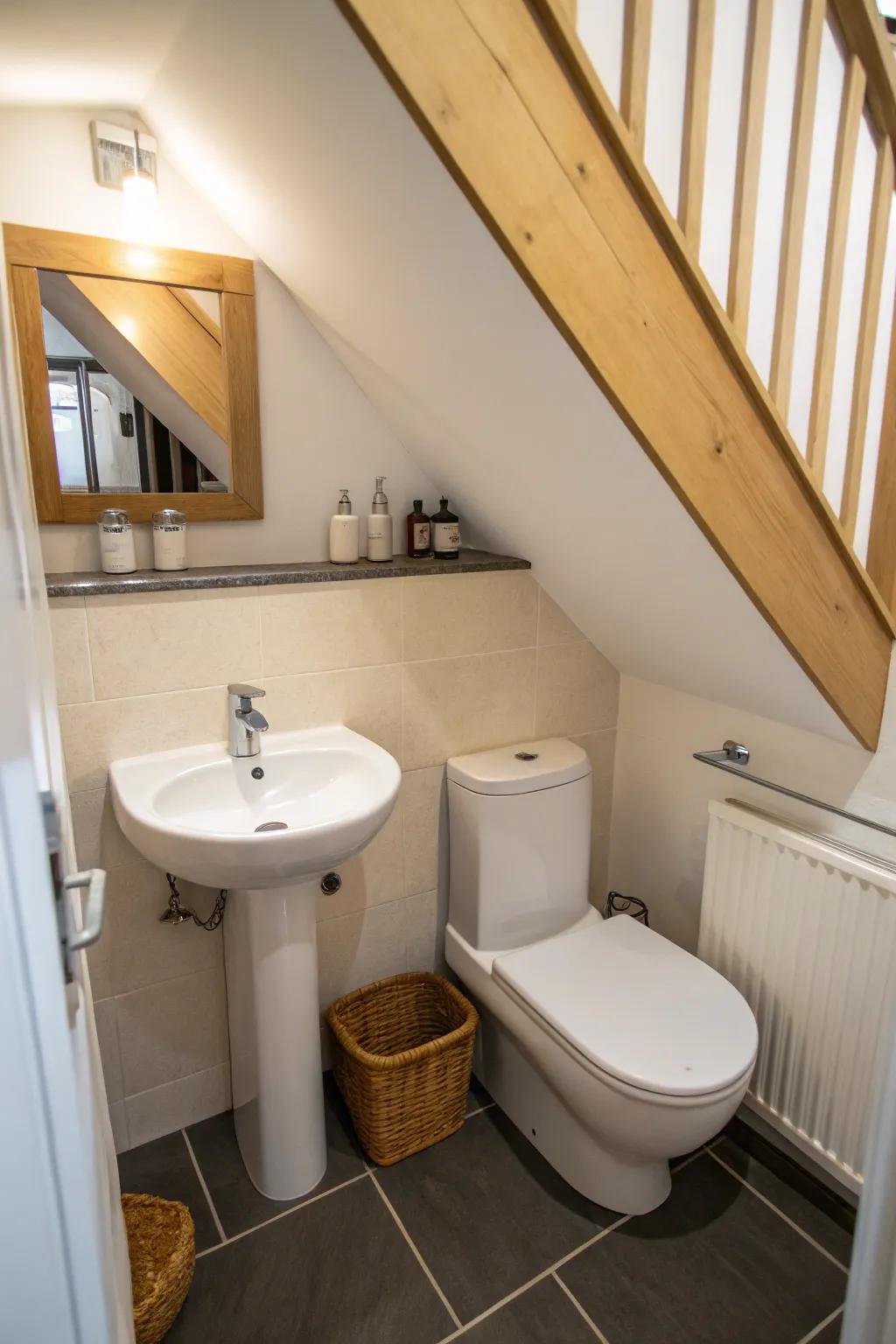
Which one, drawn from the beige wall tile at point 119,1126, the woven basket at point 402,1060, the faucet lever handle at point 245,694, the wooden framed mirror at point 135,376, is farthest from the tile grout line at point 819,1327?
the wooden framed mirror at point 135,376

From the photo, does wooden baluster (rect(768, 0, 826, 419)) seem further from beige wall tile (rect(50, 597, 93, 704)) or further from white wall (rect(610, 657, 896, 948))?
→ beige wall tile (rect(50, 597, 93, 704))

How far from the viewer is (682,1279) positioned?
148 cm

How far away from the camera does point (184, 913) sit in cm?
166

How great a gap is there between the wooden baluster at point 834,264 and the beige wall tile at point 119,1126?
1806mm

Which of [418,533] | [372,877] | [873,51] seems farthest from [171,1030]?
[873,51]

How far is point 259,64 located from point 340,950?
5.45 ft

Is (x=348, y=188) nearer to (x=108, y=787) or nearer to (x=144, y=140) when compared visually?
(x=144, y=140)

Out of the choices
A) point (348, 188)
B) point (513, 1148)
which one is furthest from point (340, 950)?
point (348, 188)

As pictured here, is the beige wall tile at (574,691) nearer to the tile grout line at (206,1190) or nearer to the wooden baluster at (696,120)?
the wooden baluster at (696,120)

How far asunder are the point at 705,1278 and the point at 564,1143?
327 millimetres

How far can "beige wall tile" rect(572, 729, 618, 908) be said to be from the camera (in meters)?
2.13

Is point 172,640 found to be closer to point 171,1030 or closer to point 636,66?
point 171,1030

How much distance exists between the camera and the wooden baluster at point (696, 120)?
106cm

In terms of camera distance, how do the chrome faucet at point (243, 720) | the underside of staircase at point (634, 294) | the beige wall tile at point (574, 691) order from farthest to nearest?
the beige wall tile at point (574, 691) < the chrome faucet at point (243, 720) < the underside of staircase at point (634, 294)
